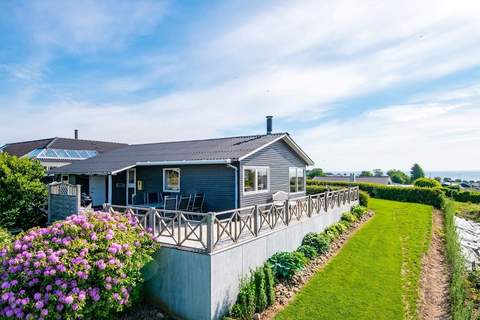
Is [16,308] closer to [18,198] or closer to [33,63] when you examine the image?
[18,198]

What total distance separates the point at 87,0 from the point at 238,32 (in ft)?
16.9

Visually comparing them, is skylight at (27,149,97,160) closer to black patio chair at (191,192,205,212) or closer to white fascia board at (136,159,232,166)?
white fascia board at (136,159,232,166)

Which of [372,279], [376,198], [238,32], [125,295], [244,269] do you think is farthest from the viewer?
[376,198]

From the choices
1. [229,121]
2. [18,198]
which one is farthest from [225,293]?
[229,121]

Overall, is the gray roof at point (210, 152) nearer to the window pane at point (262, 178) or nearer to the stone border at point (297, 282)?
the window pane at point (262, 178)

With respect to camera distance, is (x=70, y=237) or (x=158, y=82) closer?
(x=70, y=237)

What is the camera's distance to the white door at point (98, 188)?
15.2 meters

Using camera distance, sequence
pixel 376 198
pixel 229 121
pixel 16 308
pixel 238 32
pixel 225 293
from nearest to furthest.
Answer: pixel 16 308 → pixel 225 293 → pixel 238 32 → pixel 229 121 → pixel 376 198

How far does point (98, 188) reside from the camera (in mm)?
15281

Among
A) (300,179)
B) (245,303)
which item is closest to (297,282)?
(245,303)

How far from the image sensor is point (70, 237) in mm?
6164

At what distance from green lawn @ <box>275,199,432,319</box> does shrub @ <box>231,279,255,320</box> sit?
2.32 ft

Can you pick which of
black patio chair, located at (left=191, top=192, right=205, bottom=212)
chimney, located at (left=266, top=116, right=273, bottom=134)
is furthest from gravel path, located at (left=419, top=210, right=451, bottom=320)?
chimney, located at (left=266, top=116, right=273, bottom=134)

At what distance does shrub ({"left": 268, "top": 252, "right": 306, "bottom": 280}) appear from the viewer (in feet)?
27.5
